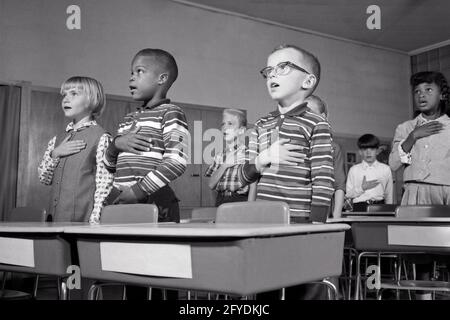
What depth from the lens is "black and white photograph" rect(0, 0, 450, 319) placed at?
133 cm

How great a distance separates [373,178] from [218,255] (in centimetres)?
443

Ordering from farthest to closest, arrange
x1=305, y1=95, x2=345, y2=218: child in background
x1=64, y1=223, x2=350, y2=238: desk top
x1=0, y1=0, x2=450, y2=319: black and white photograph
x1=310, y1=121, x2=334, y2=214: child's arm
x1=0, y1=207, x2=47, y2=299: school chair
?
x1=305, y1=95, x2=345, y2=218: child in background < x1=0, y1=207, x2=47, y2=299: school chair < x1=310, y1=121, x2=334, y2=214: child's arm < x1=0, y1=0, x2=450, y2=319: black and white photograph < x1=64, y1=223, x2=350, y2=238: desk top

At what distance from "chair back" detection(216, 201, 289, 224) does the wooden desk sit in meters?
0.28

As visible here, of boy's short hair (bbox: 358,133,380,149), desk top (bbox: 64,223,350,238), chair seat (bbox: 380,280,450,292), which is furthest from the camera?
boy's short hair (bbox: 358,133,380,149)

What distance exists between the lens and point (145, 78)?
2.36m

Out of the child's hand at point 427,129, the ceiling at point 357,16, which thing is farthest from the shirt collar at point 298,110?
the ceiling at point 357,16

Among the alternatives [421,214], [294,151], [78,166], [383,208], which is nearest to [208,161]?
[383,208]

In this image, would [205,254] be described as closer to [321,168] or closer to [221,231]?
[221,231]

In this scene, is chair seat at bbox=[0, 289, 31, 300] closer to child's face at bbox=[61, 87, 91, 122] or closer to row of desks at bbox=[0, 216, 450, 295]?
row of desks at bbox=[0, 216, 450, 295]

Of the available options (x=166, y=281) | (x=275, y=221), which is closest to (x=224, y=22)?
(x=275, y=221)

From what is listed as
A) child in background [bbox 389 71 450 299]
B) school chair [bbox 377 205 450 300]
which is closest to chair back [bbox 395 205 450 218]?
school chair [bbox 377 205 450 300]

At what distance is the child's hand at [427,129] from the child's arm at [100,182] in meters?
1.61

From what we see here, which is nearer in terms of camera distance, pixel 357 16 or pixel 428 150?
pixel 428 150
